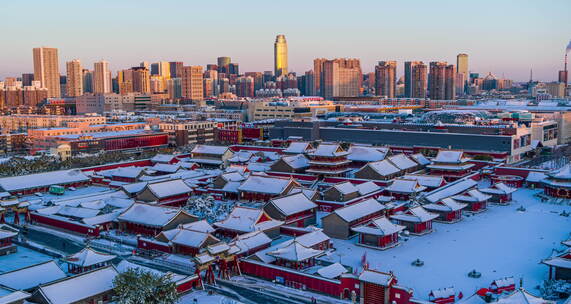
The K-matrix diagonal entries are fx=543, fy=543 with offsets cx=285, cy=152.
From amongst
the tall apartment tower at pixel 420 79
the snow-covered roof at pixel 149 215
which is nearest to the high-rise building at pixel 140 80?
the tall apartment tower at pixel 420 79

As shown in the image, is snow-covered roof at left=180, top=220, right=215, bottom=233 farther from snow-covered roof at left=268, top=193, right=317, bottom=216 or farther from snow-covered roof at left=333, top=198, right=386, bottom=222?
snow-covered roof at left=333, top=198, right=386, bottom=222

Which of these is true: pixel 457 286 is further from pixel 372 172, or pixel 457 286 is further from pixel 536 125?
pixel 536 125

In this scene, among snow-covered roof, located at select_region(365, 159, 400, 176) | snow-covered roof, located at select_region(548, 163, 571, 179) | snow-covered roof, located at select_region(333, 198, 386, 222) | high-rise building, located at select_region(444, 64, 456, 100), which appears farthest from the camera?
high-rise building, located at select_region(444, 64, 456, 100)

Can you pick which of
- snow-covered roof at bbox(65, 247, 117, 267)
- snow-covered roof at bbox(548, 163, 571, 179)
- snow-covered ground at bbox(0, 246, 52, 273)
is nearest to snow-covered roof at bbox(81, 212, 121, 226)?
snow-covered ground at bbox(0, 246, 52, 273)

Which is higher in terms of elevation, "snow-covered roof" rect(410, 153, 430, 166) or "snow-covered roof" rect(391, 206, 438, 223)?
"snow-covered roof" rect(410, 153, 430, 166)

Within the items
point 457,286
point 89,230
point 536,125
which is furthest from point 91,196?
point 536,125

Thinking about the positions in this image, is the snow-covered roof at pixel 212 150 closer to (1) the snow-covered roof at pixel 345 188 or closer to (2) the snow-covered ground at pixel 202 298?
(1) the snow-covered roof at pixel 345 188

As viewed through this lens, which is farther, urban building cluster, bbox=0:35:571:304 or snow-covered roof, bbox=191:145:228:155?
snow-covered roof, bbox=191:145:228:155
